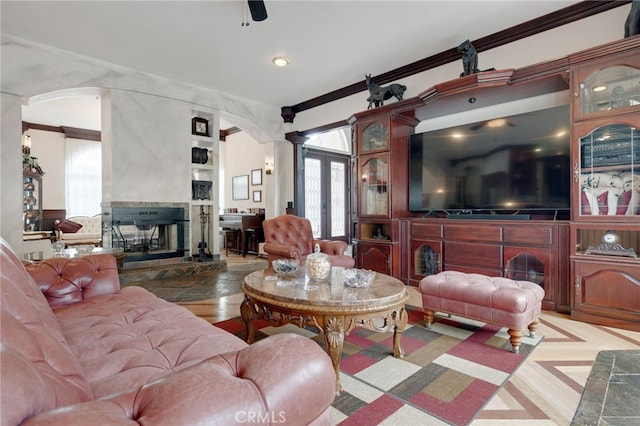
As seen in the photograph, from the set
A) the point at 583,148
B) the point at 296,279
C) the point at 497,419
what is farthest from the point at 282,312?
the point at 583,148

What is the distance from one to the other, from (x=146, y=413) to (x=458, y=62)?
14.2ft

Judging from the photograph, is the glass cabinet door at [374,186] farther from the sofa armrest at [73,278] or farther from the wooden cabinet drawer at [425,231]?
the sofa armrest at [73,278]

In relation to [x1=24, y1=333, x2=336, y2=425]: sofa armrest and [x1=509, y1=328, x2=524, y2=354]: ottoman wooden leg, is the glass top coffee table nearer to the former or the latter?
[x1=509, y1=328, x2=524, y2=354]: ottoman wooden leg

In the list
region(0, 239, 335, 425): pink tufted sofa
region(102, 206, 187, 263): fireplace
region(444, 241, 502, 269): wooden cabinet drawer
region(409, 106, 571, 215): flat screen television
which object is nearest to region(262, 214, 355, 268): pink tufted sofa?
region(444, 241, 502, 269): wooden cabinet drawer

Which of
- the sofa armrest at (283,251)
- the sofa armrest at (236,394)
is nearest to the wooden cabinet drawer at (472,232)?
the sofa armrest at (283,251)

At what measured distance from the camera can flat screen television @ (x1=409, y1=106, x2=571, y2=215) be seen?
123 inches

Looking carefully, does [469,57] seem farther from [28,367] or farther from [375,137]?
[28,367]

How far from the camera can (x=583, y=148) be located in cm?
276

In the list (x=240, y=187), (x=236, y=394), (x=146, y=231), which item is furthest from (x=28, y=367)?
(x=240, y=187)

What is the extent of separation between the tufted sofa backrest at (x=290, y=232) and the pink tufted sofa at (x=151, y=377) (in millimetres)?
2495

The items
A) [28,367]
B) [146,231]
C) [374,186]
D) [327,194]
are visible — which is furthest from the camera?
[327,194]

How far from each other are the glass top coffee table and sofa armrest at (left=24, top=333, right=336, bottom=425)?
863 mm

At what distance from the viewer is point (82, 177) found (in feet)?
26.6

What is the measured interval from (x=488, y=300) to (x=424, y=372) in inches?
28.9
